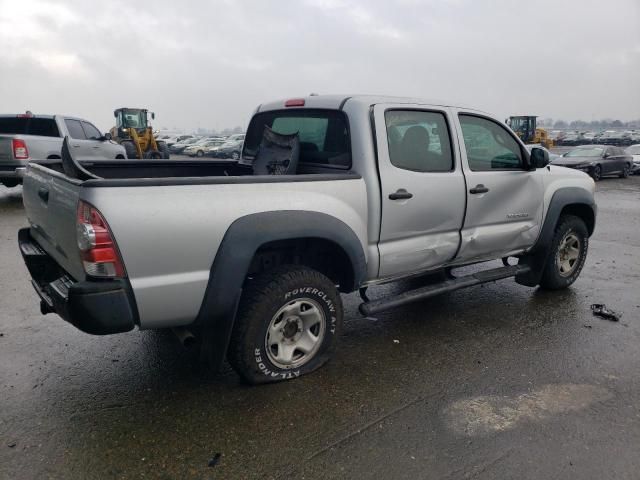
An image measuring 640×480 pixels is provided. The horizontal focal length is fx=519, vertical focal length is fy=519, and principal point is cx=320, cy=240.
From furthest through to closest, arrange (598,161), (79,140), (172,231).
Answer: (598,161), (79,140), (172,231)

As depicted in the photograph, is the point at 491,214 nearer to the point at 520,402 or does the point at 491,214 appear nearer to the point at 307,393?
the point at 520,402

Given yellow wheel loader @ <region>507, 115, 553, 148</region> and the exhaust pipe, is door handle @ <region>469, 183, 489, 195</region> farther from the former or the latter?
yellow wheel loader @ <region>507, 115, 553, 148</region>

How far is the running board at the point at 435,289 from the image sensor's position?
3.83 metres

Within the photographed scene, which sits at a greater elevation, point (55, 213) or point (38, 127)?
point (38, 127)

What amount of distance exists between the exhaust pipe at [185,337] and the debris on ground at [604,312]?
12.3ft

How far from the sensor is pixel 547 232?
5.03 meters

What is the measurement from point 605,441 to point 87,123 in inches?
525

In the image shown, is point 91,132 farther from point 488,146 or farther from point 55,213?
point 488,146

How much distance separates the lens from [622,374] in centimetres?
366

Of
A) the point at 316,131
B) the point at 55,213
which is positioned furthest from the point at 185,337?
the point at 316,131

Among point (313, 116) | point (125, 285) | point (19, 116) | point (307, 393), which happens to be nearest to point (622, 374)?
point (307, 393)

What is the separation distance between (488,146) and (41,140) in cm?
991

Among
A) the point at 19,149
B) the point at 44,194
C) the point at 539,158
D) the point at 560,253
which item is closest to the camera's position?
the point at 44,194

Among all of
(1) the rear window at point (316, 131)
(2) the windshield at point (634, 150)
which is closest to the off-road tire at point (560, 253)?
(1) the rear window at point (316, 131)
